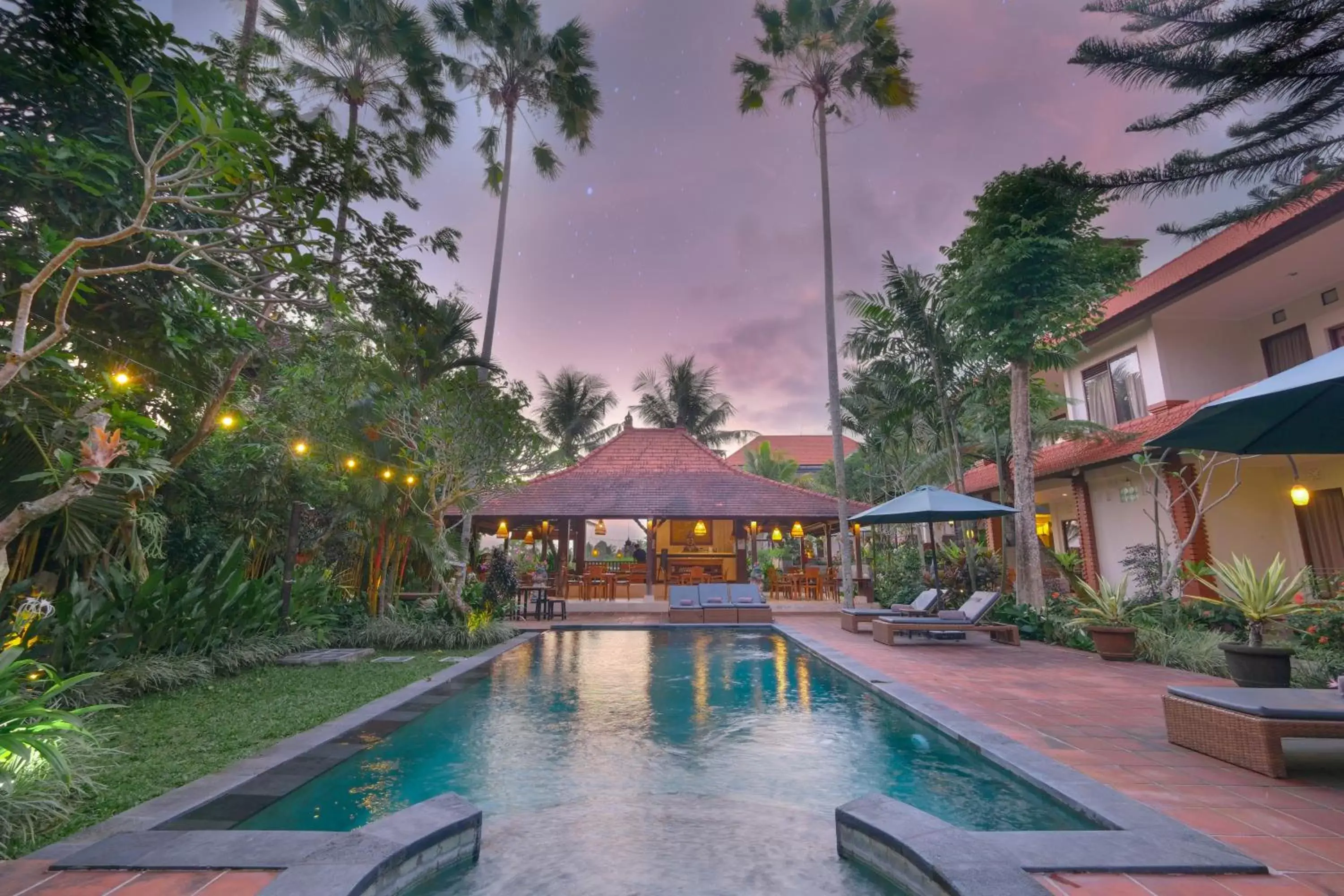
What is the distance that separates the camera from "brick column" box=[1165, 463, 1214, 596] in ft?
38.2

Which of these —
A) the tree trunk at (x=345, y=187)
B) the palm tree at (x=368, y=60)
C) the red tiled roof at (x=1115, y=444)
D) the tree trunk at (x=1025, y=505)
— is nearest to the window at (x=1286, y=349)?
the red tiled roof at (x=1115, y=444)

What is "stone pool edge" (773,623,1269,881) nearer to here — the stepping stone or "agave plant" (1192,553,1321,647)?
"agave plant" (1192,553,1321,647)

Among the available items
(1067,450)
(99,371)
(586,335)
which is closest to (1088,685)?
(1067,450)

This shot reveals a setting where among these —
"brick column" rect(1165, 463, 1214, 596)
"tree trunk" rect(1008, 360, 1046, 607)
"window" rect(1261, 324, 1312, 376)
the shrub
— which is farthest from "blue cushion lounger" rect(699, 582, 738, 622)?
"window" rect(1261, 324, 1312, 376)

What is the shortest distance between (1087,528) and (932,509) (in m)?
6.88

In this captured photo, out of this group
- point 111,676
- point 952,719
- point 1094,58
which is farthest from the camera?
point 111,676

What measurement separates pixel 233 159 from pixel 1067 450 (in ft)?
56.0

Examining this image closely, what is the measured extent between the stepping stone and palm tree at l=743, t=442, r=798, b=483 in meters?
25.6

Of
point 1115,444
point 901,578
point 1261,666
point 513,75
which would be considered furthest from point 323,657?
point 1115,444

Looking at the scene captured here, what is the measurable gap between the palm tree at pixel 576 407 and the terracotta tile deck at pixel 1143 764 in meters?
24.3

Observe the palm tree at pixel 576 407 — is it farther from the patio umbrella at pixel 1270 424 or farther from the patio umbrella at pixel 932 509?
the patio umbrella at pixel 1270 424

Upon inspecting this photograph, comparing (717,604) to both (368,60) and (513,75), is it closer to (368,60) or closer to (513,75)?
(368,60)

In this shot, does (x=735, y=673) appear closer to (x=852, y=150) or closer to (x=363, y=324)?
(x=363, y=324)

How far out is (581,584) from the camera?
1941 cm
